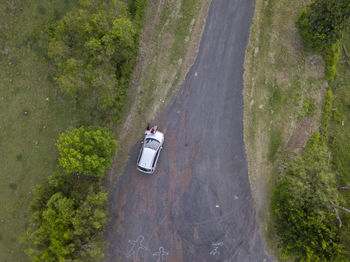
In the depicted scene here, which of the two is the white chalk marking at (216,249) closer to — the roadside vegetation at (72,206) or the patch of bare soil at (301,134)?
the roadside vegetation at (72,206)

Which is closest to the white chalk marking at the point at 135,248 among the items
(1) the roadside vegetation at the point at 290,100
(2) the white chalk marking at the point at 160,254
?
(2) the white chalk marking at the point at 160,254

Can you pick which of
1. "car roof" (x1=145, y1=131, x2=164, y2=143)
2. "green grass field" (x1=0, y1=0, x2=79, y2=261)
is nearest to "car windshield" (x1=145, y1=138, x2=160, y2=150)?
"car roof" (x1=145, y1=131, x2=164, y2=143)

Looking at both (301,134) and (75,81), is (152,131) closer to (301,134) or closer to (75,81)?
(75,81)

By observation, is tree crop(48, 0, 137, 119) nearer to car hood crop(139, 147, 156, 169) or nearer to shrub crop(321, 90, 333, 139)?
car hood crop(139, 147, 156, 169)

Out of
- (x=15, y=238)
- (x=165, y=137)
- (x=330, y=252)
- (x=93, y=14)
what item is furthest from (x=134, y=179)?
(x=330, y=252)

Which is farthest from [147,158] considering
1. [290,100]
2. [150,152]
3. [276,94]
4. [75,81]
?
[290,100]

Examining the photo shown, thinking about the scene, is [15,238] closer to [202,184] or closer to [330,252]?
[202,184]
